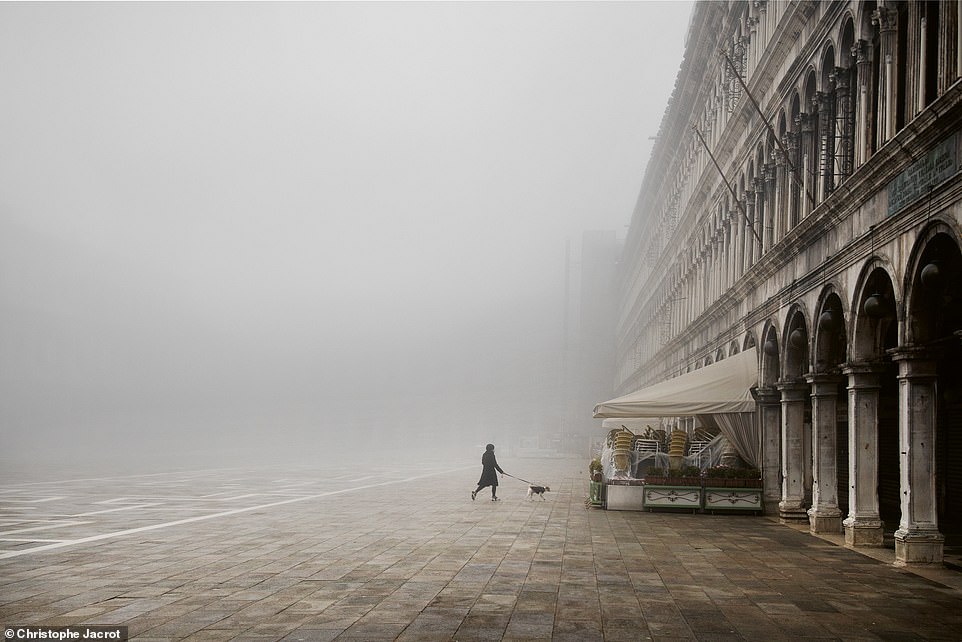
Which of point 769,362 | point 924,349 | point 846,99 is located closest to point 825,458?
point 924,349

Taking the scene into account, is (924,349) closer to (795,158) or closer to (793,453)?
(793,453)

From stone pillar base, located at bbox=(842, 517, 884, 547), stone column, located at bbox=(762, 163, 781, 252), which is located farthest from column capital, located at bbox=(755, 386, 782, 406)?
stone pillar base, located at bbox=(842, 517, 884, 547)

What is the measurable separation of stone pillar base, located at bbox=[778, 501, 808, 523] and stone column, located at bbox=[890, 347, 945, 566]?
7405mm

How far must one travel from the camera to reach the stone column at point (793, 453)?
22.0m

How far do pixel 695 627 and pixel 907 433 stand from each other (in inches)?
264

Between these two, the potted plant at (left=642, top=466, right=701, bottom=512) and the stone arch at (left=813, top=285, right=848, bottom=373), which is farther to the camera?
the potted plant at (left=642, top=466, right=701, bottom=512)

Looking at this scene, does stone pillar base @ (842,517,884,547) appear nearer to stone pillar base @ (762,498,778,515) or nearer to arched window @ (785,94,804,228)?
stone pillar base @ (762,498,778,515)

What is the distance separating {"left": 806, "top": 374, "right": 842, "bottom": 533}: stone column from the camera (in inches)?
762

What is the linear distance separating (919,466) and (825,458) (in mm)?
5034

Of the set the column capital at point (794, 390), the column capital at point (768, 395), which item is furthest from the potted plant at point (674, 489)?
the column capital at point (794, 390)

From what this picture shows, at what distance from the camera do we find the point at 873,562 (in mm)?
14961

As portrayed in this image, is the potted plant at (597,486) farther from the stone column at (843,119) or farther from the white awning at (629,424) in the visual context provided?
the white awning at (629,424)

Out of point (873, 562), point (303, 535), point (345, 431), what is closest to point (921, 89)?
point (873, 562)

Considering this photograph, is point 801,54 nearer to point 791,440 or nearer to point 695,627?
point 791,440
